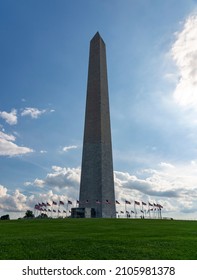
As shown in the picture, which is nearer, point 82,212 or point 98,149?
point 82,212

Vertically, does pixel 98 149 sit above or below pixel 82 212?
above

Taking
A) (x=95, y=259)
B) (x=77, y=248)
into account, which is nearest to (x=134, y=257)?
(x=95, y=259)

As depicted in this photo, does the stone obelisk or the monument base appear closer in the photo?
the monument base

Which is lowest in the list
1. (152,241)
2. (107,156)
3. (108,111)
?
(152,241)

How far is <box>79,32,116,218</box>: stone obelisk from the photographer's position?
60.6 m

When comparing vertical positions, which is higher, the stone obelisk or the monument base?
the stone obelisk

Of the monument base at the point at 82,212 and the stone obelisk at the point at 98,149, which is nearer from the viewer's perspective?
the monument base at the point at 82,212

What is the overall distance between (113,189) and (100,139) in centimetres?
1006

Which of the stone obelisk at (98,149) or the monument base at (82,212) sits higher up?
the stone obelisk at (98,149)

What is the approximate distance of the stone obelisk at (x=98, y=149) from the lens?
199 feet

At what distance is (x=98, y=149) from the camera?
62500 mm

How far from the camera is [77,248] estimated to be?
55.7 feet
